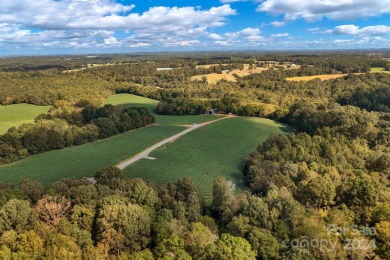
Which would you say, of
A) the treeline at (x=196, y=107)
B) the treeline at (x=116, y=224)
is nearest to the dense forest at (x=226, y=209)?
the treeline at (x=116, y=224)

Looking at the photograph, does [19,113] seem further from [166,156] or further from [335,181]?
[335,181]

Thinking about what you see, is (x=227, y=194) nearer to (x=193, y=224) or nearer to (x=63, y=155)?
(x=193, y=224)

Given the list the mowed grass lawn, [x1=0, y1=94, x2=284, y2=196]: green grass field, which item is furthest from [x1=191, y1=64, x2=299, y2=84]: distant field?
the mowed grass lawn

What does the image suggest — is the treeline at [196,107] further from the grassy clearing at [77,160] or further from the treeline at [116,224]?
the treeline at [116,224]

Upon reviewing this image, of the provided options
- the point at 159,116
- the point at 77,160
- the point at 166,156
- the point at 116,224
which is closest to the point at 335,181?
the point at 116,224

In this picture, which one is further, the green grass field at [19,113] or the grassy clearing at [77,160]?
the green grass field at [19,113]

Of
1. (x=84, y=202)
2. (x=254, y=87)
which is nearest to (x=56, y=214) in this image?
(x=84, y=202)
